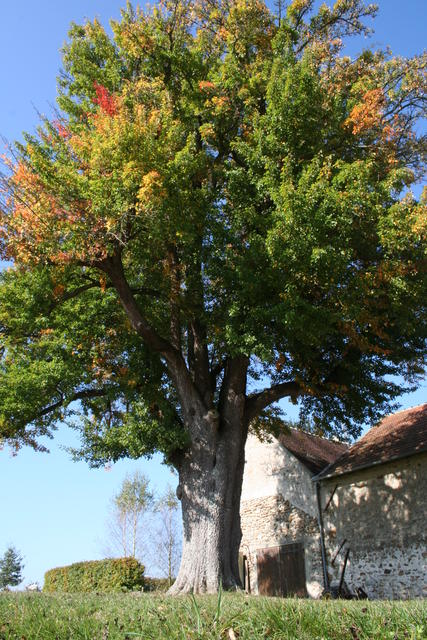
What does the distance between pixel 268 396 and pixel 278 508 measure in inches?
318

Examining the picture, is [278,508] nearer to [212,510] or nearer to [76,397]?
[212,510]

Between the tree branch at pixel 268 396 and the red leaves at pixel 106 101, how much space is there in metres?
7.03

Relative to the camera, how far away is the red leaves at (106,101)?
1135 cm

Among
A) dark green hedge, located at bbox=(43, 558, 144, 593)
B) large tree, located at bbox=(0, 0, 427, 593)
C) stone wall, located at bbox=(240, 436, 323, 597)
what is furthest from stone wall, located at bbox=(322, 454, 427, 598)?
dark green hedge, located at bbox=(43, 558, 144, 593)

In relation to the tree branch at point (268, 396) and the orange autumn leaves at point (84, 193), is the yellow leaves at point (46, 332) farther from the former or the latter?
the tree branch at point (268, 396)

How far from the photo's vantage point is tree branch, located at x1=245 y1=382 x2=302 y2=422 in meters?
12.5

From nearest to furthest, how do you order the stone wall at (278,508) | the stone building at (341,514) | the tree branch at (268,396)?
1. the tree branch at (268,396)
2. the stone building at (341,514)
3. the stone wall at (278,508)

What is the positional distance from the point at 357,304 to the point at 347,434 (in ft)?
15.9

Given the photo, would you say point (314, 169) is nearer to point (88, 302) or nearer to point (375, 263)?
point (375, 263)

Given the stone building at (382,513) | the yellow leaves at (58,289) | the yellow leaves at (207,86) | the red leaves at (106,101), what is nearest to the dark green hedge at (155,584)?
the stone building at (382,513)

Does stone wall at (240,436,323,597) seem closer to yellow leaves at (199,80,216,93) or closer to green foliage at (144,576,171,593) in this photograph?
green foliage at (144,576,171,593)

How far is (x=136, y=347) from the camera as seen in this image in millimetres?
13250

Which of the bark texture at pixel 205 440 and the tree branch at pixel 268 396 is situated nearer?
the bark texture at pixel 205 440

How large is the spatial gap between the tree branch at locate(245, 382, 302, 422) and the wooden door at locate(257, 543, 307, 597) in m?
7.73
